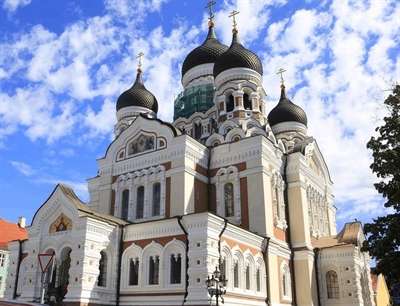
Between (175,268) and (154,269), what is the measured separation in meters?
0.95

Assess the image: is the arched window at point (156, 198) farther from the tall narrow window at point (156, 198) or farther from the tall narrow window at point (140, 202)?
the tall narrow window at point (140, 202)

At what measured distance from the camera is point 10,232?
32344mm

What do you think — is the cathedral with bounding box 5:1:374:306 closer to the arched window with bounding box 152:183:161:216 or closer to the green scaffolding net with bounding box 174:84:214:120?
the arched window with bounding box 152:183:161:216

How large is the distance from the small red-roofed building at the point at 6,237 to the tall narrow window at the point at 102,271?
14.1m

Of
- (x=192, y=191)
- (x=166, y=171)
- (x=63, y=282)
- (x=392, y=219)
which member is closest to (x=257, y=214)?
(x=192, y=191)

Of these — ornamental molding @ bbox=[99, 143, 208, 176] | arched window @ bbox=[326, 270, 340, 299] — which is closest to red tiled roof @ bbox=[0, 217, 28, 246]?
ornamental molding @ bbox=[99, 143, 208, 176]

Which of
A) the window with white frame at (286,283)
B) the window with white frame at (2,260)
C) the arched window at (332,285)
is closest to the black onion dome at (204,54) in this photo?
the window with white frame at (286,283)

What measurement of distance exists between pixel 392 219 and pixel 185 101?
1847 centimetres

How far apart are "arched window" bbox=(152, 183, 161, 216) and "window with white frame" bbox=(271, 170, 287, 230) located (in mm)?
5198

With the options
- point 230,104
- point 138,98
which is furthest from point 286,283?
point 138,98

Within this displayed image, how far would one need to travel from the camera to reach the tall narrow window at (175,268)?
15.8m

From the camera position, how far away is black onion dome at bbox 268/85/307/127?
2922 cm

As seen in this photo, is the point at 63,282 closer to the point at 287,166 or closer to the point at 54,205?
the point at 54,205

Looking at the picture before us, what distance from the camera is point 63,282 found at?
17188mm
